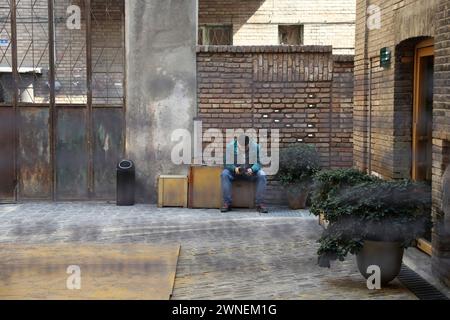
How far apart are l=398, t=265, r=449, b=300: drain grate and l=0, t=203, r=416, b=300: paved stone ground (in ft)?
0.39

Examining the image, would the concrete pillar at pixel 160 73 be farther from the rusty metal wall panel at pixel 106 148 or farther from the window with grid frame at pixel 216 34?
the window with grid frame at pixel 216 34

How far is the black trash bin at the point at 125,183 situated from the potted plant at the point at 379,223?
6.80 meters

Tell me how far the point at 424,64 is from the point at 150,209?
6005 mm

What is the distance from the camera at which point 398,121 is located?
1021 cm

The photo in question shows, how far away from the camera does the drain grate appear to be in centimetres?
760

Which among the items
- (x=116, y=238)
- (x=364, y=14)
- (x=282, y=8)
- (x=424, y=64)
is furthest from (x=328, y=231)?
(x=282, y=8)

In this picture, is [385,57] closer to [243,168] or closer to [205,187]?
[243,168]

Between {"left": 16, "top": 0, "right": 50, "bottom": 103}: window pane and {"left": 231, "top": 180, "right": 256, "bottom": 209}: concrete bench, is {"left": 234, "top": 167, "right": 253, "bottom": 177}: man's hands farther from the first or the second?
{"left": 16, "top": 0, "right": 50, "bottom": 103}: window pane

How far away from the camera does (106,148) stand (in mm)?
14586

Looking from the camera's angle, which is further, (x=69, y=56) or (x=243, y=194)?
(x=69, y=56)

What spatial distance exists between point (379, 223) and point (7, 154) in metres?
8.95

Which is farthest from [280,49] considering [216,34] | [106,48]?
[216,34]

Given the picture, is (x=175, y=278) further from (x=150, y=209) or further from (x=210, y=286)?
(x=150, y=209)
